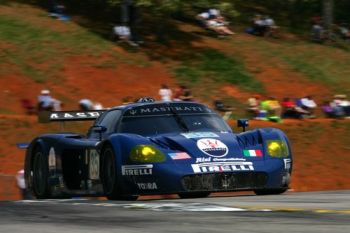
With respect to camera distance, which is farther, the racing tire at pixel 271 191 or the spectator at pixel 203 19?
the spectator at pixel 203 19

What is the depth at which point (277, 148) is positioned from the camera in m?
12.2

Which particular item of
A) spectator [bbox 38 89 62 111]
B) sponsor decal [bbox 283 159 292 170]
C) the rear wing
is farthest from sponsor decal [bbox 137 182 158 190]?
spectator [bbox 38 89 62 111]

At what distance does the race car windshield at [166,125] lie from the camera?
12572 mm

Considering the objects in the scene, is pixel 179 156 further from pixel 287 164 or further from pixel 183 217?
pixel 183 217

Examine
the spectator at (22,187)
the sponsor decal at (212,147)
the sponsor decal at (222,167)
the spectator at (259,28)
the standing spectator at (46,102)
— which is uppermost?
the spectator at (259,28)

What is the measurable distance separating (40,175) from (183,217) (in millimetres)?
7486

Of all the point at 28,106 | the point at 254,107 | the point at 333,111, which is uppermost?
the point at 28,106

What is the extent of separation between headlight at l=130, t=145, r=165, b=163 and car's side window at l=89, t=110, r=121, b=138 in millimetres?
1411

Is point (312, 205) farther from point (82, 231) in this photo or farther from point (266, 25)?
point (266, 25)

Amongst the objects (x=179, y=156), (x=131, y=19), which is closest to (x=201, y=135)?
(x=179, y=156)

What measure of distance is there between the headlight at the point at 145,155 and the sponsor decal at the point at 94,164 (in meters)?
0.87

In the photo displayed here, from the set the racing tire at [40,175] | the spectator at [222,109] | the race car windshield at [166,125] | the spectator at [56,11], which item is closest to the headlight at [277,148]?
the race car windshield at [166,125]

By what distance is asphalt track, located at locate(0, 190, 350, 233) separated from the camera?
643cm

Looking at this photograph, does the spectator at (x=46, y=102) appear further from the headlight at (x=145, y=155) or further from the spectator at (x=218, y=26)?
the headlight at (x=145, y=155)
